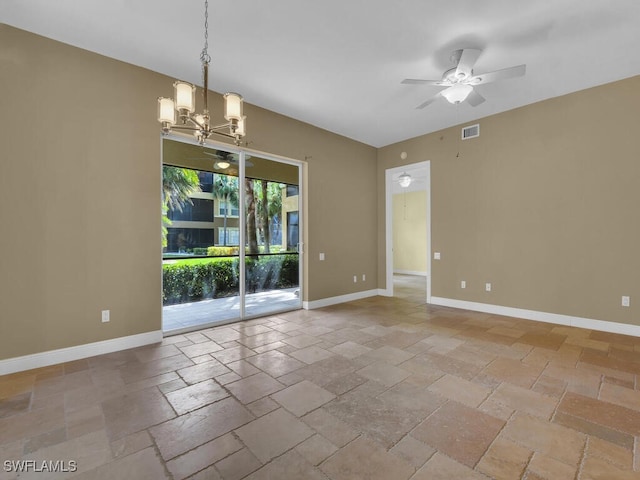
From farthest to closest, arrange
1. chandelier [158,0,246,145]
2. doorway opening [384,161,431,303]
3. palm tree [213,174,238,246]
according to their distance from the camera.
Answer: doorway opening [384,161,431,303], palm tree [213,174,238,246], chandelier [158,0,246,145]

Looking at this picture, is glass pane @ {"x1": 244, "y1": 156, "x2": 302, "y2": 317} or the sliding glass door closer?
the sliding glass door

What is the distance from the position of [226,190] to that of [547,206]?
471cm

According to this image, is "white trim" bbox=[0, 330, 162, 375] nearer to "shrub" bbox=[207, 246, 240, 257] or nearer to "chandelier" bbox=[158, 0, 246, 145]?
"shrub" bbox=[207, 246, 240, 257]

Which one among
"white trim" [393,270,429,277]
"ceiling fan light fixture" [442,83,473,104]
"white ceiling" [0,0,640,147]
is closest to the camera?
"white ceiling" [0,0,640,147]

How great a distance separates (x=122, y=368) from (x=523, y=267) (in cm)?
533

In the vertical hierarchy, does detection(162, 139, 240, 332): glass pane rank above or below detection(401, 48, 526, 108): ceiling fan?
below

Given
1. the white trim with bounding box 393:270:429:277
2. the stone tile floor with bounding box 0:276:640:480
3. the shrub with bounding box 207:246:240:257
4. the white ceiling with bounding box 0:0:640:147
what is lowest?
the stone tile floor with bounding box 0:276:640:480

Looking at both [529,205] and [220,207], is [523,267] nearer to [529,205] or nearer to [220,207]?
[529,205]

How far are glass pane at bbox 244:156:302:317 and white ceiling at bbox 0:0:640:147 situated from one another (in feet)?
4.01

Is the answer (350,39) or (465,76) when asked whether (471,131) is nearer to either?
(465,76)

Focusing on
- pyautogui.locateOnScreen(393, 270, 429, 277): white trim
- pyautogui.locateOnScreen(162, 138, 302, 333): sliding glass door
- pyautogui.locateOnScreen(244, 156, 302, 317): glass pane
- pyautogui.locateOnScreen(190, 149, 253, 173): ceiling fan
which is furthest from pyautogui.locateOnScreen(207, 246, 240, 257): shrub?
pyautogui.locateOnScreen(393, 270, 429, 277): white trim

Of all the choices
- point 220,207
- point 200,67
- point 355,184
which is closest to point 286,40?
point 200,67

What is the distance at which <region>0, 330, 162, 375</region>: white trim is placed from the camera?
2.70 metres

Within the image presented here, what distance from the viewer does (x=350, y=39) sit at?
2900mm
